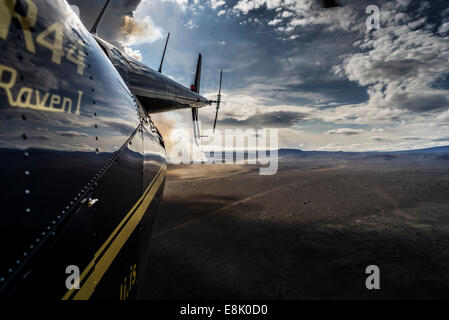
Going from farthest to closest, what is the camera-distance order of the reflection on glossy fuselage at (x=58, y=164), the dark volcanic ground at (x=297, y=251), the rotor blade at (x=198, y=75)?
the rotor blade at (x=198, y=75) → the dark volcanic ground at (x=297, y=251) → the reflection on glossy fuselage at (x=58, y=164)

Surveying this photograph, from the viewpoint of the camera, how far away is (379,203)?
17516 mm

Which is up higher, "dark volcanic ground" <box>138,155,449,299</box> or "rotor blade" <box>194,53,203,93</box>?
"rotor blade" <box>194,53,203,93</box>

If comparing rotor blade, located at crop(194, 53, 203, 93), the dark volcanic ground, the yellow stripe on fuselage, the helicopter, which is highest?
rotor blade, located at crop(194, 53, 203, 93)

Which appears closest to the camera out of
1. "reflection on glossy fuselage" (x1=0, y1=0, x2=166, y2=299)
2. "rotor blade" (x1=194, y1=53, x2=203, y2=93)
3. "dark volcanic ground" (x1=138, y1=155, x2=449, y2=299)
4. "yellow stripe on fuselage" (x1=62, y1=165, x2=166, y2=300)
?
"reflection on glossy fuselage" (x1=0, y1=0, x2=166, y2=299)

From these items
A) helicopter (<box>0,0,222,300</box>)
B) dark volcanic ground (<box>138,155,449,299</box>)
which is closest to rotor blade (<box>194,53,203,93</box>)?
dark volcanic ground (<box>138,155,449,299</box>)

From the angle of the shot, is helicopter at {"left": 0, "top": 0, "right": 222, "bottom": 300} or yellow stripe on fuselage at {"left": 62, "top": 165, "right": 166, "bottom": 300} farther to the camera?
yellow stripe on fuselage at {"left": 62, "top": 165, "right": 166, "bottom": 300}

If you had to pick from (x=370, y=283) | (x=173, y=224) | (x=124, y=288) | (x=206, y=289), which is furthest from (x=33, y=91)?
(x=173, y=224)

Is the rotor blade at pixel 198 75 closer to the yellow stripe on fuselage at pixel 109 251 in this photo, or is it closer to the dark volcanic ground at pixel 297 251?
the dark volcanic ground at pixel 297 251

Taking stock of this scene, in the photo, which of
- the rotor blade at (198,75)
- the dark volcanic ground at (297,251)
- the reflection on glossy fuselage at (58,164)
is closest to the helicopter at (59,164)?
the reflection on glossy fuselage at (58,164)

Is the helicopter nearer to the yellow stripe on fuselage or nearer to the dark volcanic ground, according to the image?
the yellow stripe on fuselage

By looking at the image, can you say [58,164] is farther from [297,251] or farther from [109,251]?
[297,251]

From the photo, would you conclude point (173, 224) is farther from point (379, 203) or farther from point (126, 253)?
point (379, 203)

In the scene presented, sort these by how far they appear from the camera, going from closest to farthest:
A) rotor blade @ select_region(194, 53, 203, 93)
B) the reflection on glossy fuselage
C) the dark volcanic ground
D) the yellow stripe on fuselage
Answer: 1. the reflection on glossy fuselage
2. the yellow stripe on fuselage
3. the dark volcanic ground
4. rotor blade @ select_region(194, 53, 203, 93)
